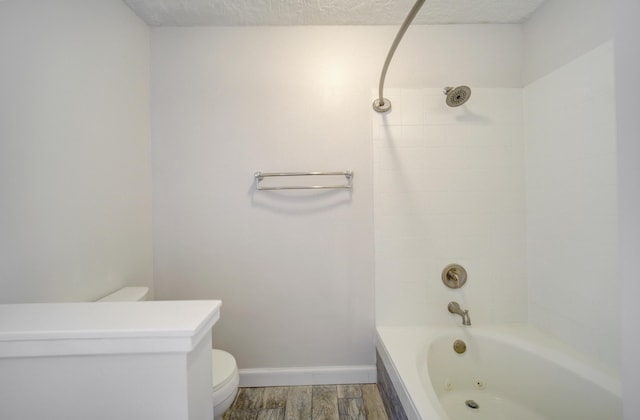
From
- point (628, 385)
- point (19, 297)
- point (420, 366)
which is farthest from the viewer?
point (420, 366)

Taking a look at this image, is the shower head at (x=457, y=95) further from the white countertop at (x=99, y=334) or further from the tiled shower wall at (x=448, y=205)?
the white countertop at (x=99, y=334)

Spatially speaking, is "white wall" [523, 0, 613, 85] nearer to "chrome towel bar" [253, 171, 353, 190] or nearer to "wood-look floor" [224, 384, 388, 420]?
"chrome towel bar" [253, 171, 353, 190]

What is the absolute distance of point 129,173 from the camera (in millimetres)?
1458

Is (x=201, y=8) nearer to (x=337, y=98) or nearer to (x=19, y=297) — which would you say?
(x=337, y=98)

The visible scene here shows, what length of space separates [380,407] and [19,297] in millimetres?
1754

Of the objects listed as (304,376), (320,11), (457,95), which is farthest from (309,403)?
(320,11)

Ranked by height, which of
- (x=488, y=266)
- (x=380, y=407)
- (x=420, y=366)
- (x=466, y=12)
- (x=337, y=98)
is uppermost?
Result: (x=466, y=12)

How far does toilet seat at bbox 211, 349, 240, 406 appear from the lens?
1113mm

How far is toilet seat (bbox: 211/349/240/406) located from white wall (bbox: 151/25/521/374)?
0.39 metres

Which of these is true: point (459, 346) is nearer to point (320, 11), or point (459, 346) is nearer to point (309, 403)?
point (309, 403)

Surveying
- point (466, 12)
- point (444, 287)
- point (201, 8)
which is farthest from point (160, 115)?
point (444, 287)

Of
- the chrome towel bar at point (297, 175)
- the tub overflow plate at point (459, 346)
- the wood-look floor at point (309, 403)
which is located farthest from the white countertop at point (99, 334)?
the tub overflow plate at point (459, 346)

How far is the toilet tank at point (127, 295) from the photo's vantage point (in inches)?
49.5

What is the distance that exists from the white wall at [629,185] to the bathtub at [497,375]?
2.49ft
